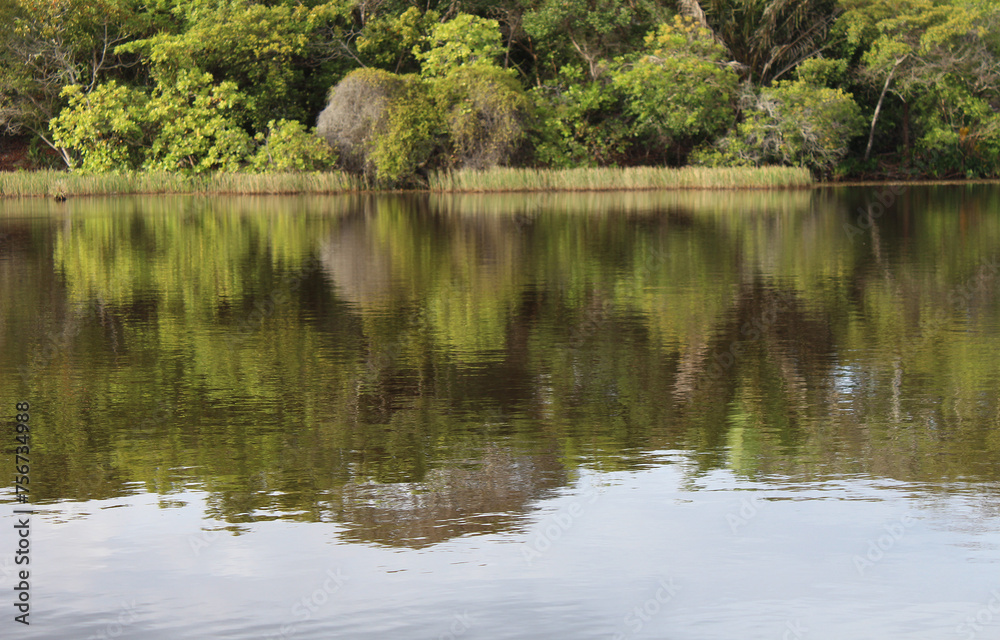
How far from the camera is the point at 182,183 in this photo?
53969mm

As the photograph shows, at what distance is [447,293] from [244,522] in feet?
35.3

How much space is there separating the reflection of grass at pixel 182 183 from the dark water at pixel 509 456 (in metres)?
33.6

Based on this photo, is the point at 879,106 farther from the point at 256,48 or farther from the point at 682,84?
the point at 256,48

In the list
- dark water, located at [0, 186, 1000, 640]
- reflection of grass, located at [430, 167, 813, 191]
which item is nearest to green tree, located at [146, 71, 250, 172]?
reflection of grass, located at [430, 167, 813, 191]

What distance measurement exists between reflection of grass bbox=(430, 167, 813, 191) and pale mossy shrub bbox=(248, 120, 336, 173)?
4.90 meters

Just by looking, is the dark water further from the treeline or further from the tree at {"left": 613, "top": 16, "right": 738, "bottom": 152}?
the tree at {"left": 613, "top": 16, "right": 738, "bottom": 152}

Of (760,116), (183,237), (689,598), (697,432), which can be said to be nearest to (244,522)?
(689,598)

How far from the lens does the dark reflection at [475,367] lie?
8008 mm

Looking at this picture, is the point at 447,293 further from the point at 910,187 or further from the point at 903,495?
the point at 910,187

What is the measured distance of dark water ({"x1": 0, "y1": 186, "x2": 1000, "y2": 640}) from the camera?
19.4 feet

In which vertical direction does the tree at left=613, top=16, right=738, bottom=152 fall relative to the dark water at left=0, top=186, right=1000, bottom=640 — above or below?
above

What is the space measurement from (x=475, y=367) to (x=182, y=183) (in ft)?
146

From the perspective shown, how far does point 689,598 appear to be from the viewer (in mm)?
5906

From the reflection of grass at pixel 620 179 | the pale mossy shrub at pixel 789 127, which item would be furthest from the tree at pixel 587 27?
the reflection of grass at pixel 620 179
